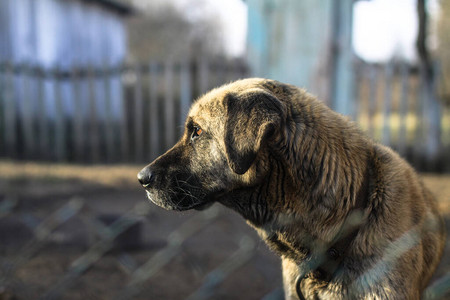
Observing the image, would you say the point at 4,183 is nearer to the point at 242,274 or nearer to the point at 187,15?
the point at 242,274

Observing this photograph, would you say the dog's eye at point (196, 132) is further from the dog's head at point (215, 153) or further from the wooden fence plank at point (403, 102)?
the wooden fence plank at point (403, 102)

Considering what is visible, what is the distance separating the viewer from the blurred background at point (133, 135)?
3887 mm

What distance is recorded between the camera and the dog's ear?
6.54ft

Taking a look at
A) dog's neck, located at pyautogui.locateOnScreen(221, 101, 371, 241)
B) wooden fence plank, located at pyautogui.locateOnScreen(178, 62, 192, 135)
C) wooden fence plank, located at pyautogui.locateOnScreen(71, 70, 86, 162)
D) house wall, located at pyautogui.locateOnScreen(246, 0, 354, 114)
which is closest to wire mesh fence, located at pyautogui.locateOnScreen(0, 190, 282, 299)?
dog's neck, located at pyautogui.locateOnScreen(221, 101, 371, 241)

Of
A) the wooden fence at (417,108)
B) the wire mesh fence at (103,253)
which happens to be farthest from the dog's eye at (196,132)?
the wooden fence at (417,108)

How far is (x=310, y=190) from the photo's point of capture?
2037mm

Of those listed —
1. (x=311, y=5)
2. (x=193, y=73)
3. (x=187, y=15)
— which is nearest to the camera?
(x=311, y=5)

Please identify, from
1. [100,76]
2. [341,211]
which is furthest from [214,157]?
[100,76]

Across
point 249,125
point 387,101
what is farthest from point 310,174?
point 387,101

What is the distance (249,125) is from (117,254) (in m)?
3.24

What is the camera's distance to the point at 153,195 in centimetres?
234

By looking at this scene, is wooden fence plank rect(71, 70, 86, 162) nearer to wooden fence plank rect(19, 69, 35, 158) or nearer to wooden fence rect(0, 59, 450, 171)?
wooden fence rect(0, 59, 450, 171)

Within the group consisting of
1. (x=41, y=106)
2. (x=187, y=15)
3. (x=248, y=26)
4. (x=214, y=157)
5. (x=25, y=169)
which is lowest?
(x=25, y=169)

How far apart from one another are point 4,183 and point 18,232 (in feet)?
11.3
